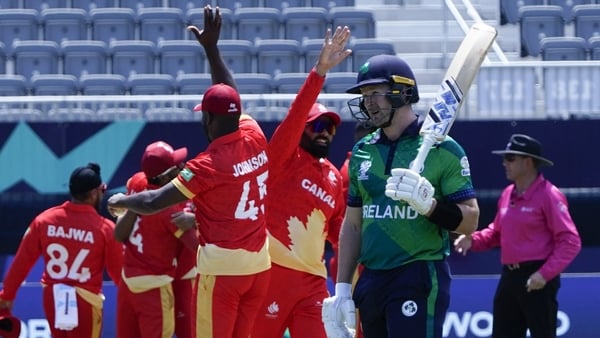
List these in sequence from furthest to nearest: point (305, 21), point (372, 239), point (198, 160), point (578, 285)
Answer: point (305, 21), point (578, 285), point (198, 160), point (372, 239)

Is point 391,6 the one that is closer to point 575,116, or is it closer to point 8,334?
point 575,116

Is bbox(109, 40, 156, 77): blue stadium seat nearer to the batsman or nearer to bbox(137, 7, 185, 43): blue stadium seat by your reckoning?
bbox(137, 7, 185, 43): blue stadium seat

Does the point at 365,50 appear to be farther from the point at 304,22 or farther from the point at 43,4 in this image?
the point at 43,4

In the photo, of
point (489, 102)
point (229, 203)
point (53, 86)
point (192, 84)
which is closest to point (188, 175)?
point (229, 203)

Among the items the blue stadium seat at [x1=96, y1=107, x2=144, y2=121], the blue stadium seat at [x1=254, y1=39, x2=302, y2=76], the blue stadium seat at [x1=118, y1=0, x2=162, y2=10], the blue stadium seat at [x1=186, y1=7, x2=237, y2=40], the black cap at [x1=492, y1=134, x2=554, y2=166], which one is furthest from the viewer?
the blue stadium seat at [x1=118, y1=0, x2=162, y2=10]

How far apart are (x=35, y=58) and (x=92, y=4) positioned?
1.45m

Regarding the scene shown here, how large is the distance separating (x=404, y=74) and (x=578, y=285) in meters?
5.46

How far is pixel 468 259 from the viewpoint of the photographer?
12406mm

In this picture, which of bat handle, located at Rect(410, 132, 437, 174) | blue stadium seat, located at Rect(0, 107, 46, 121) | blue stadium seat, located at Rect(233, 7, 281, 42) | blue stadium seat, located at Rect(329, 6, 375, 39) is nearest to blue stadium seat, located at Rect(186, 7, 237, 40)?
blue stadium seat, located at Rect(233, 7, 281, 42)

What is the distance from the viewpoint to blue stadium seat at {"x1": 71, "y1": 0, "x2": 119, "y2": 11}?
16.2 meters

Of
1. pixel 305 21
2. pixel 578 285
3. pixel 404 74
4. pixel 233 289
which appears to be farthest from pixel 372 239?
pixel 305 21

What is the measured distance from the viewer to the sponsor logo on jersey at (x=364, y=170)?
555cm

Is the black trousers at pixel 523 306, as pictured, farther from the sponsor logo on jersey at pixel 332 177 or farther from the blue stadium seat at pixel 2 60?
the blue stadium seat at pixel 2 60

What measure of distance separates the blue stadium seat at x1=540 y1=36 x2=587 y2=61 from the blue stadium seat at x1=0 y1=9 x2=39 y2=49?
6.37m
